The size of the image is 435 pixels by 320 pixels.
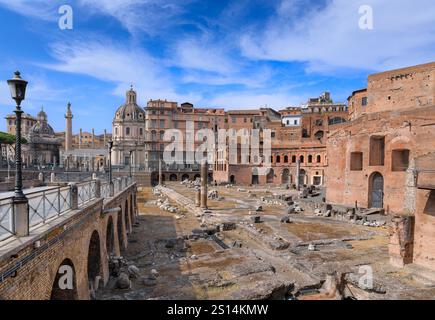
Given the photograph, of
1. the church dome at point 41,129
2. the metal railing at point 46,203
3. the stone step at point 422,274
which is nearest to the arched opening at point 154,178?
the church dome at point 41,129

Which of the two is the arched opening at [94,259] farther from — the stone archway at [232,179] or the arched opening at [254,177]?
the arched opening at [254,177]

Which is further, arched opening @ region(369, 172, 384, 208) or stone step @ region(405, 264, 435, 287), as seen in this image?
arched opening @ region(369, 172, 384, 208)

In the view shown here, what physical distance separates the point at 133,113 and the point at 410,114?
197 ft

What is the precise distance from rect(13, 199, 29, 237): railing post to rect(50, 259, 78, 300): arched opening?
6.43 ft

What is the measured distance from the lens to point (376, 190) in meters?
26.8

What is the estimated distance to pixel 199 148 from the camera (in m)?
74.0

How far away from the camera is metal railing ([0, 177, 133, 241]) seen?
19.3 feet

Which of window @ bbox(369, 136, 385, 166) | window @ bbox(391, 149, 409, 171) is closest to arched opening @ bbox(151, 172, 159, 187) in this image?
window @ bbox(369, 136, 385, 166)

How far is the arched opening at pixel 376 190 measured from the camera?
26.4 meters

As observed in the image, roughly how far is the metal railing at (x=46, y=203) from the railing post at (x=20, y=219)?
6cm

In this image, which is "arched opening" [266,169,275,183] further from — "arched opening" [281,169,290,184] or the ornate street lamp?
the ornate street lamp

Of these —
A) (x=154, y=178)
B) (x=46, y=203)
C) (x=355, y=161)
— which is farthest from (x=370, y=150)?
(x=154, y=178)

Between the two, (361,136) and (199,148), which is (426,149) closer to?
(361,136)
